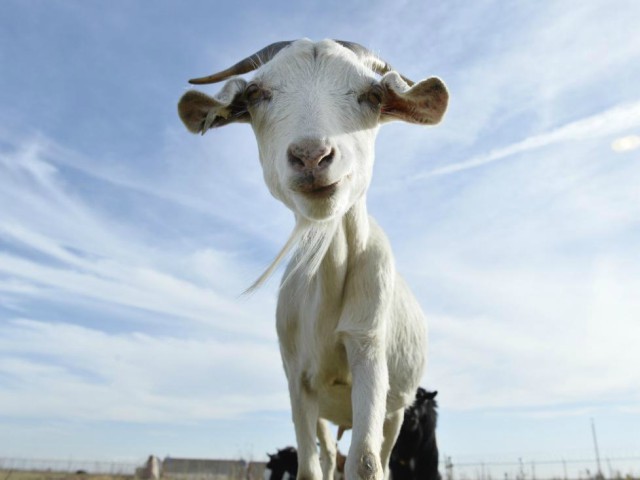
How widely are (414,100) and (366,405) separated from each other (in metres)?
1.92

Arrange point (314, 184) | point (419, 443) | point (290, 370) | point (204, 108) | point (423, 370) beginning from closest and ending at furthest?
point (314, 184)
point (204, 108)
point (290, 370)
point (423, 370)
point (419, 443)

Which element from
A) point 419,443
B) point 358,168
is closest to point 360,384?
point 358,168

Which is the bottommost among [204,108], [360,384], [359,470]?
[359,470]

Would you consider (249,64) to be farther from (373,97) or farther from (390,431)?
(390,431)

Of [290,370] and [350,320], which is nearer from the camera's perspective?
[350,320]

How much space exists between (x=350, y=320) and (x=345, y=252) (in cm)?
48

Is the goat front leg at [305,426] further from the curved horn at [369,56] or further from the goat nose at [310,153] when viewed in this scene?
the curved horn at [369,56]

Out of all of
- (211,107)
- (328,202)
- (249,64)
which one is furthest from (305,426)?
(249,64)

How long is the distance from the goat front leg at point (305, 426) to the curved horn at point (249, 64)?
7.60 ft

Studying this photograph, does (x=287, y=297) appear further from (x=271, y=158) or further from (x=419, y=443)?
(x=419, y=443)

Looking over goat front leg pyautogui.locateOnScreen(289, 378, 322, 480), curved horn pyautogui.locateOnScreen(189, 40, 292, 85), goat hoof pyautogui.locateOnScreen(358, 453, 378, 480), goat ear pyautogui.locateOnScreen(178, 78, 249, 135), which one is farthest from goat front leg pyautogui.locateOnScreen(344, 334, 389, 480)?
curved horn pyautogui.locateOnScreen(189, 40, 292, 85)

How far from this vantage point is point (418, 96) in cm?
395

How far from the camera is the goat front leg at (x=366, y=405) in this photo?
12.2 feet

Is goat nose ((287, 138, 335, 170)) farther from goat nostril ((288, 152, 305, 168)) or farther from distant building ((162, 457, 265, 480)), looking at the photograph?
distant building ((162, 457, 265, 480))
